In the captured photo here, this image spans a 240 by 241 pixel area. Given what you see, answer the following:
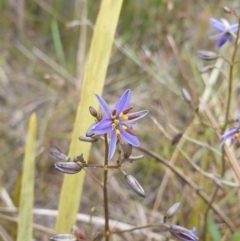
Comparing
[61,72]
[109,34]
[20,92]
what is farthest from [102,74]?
[20,92]

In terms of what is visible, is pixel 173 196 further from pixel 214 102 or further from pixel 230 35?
pixel 230 35

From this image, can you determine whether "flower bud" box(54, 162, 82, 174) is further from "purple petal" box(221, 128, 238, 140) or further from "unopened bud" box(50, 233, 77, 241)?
"purple petal" box(221, 128, 238, 140)

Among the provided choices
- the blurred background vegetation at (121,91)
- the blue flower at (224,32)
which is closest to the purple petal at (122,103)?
the blue flower at (224,32)

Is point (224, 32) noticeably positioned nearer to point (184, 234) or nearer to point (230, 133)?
point (230, 133)

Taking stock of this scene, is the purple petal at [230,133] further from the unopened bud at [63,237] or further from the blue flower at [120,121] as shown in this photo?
the unopened bud at [63,237]

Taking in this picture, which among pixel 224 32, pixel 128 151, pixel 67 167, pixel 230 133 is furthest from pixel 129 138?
pixel 224 32

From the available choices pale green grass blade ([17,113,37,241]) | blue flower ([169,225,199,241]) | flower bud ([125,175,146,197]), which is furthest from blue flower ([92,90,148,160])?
pale green grass blade ([17,113,37,241])
